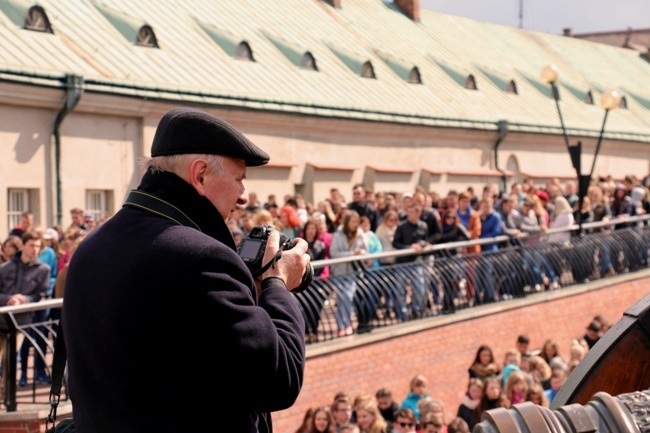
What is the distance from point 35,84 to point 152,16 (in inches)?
259

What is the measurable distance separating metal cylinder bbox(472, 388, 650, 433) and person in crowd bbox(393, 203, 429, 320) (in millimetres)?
14432

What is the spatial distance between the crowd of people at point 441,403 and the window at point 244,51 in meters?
15.9

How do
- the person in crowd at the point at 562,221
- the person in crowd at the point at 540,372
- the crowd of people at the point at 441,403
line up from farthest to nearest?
the person in crowd at the point at 562,221 < the person in crowd at the point at 540,372 < the crowd of people at the point at 441,403

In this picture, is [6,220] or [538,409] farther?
[6,220]

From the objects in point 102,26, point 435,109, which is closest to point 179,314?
point 102,26

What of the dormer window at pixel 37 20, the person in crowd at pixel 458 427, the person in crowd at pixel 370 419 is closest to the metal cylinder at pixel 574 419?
the person in crowd at pixel 458 427

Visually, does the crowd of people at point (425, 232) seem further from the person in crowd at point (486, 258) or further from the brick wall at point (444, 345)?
the brick wall at point (444, 345)

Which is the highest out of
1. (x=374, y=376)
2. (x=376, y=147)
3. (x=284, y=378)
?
(x=376, y=147)

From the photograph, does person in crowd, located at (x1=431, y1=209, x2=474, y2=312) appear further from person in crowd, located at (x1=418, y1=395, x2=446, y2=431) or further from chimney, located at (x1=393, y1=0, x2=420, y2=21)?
chimney, located at (x1=393, y1=0, x2=420, y2=21)

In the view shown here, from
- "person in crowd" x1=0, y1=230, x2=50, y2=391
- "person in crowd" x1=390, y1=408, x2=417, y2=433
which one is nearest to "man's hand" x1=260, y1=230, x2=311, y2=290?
"person in crowd" x1=390, y1=408, x2=417, y2=433

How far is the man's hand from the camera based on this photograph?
380cm

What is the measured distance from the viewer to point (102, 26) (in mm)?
26219

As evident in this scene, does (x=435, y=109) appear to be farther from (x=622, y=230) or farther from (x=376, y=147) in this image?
(x=622, y=230)

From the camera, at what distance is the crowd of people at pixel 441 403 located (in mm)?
11938
